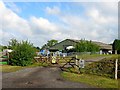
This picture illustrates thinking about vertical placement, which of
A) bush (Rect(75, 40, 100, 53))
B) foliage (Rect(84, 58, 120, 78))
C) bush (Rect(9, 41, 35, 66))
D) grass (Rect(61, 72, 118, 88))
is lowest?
grass (Rect(61, 72, 118, 88))

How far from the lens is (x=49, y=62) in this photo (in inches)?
1271

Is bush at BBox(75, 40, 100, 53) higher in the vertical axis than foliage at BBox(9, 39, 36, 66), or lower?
higher

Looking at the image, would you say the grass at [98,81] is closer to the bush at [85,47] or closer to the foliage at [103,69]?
the foliage at [103,69]

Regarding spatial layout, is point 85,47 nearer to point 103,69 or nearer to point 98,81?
point 103,69

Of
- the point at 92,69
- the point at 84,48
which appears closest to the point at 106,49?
the point at 84,48

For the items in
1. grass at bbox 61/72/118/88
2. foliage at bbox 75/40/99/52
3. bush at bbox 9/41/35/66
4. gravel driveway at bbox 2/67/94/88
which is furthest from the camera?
foliage at bbox 75/40/99/52

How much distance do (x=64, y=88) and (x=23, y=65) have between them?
16.9 metres

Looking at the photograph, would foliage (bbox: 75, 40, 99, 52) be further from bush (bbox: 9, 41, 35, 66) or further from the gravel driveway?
the gravel driveway

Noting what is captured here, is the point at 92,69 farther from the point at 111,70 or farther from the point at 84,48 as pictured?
the point at 84,48

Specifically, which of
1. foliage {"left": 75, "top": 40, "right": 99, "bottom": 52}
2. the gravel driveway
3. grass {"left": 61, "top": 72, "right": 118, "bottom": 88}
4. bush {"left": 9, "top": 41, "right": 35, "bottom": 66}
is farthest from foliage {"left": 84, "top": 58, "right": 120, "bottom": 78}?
foliage {"left": 75, "top": 40, "right": 99, "bottom": 52}

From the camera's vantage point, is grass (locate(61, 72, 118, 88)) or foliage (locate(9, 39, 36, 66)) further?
foliage (locate(9, 39, 36, 66))

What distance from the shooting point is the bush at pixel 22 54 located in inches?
1146

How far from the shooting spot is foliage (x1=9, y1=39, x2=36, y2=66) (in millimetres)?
29109

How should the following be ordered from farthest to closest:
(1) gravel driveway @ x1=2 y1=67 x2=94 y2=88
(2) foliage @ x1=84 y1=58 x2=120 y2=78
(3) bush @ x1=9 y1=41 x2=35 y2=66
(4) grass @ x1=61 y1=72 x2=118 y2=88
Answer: (3) bush @ x1=9 y1=41 x2=35 y2=66, (2) foliage @ x1=84 y1=58 x2=120 y2=78, (4) grass @ x1=61 y1=72 x2=118 y2=88, (1) gravel driveway @ x1=2 y1=67 x2=94 y2=88
